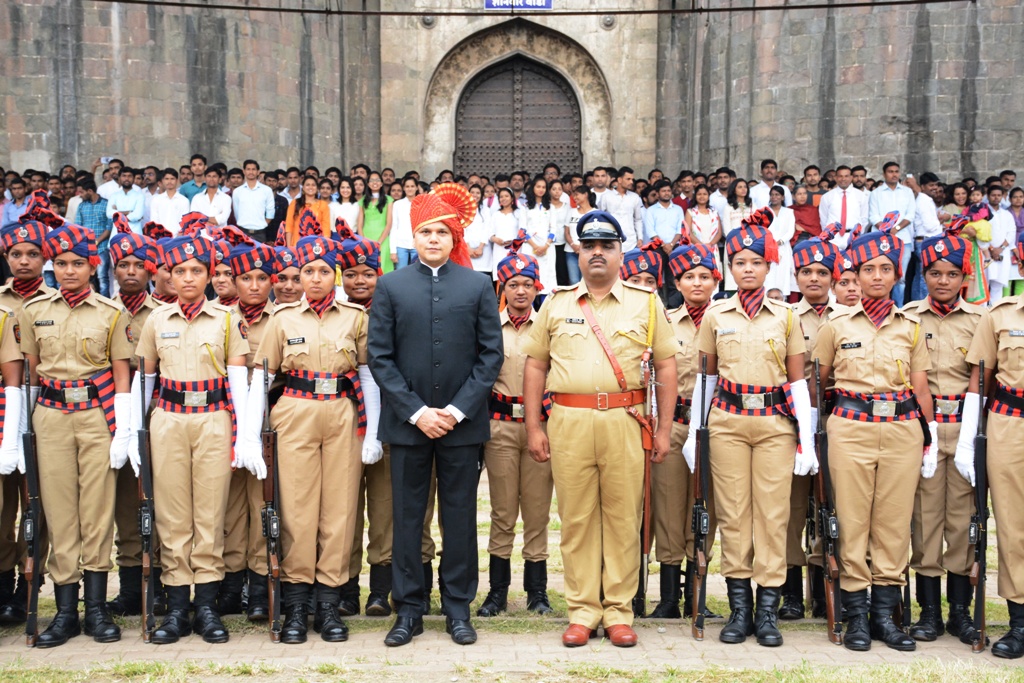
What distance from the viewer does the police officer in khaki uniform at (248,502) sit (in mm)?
6879

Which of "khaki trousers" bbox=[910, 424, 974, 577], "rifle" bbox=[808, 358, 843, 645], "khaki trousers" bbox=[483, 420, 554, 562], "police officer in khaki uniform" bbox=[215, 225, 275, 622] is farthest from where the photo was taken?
"khaki trousers" bbox=[483, 420, 554, 562]

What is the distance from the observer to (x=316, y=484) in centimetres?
666

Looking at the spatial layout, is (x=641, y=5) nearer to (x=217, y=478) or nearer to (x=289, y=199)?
(x=289, y=199)

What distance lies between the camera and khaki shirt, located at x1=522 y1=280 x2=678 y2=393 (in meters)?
6.32

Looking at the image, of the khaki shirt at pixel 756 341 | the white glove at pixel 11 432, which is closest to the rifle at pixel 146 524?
the white glove at pixel 11 432

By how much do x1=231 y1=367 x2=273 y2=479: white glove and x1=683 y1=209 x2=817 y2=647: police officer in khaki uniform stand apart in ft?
8.13

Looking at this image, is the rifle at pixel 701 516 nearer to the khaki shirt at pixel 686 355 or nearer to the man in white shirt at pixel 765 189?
the khaki shirt at pixel 686 355

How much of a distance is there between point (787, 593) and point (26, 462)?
451 cm

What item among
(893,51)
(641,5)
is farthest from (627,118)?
(893,51)

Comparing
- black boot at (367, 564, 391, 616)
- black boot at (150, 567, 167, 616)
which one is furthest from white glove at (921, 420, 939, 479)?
black boot at (150, 567, 167, 616)

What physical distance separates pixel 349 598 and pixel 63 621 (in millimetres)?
1633

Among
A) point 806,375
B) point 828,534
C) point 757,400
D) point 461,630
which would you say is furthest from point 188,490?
point 806,375

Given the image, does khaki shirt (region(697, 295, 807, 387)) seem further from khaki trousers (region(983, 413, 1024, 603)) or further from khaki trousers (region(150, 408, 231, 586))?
khaki trousers (region(150, 408, 231, 586))

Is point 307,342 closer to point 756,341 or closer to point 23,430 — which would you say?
point 23,430
